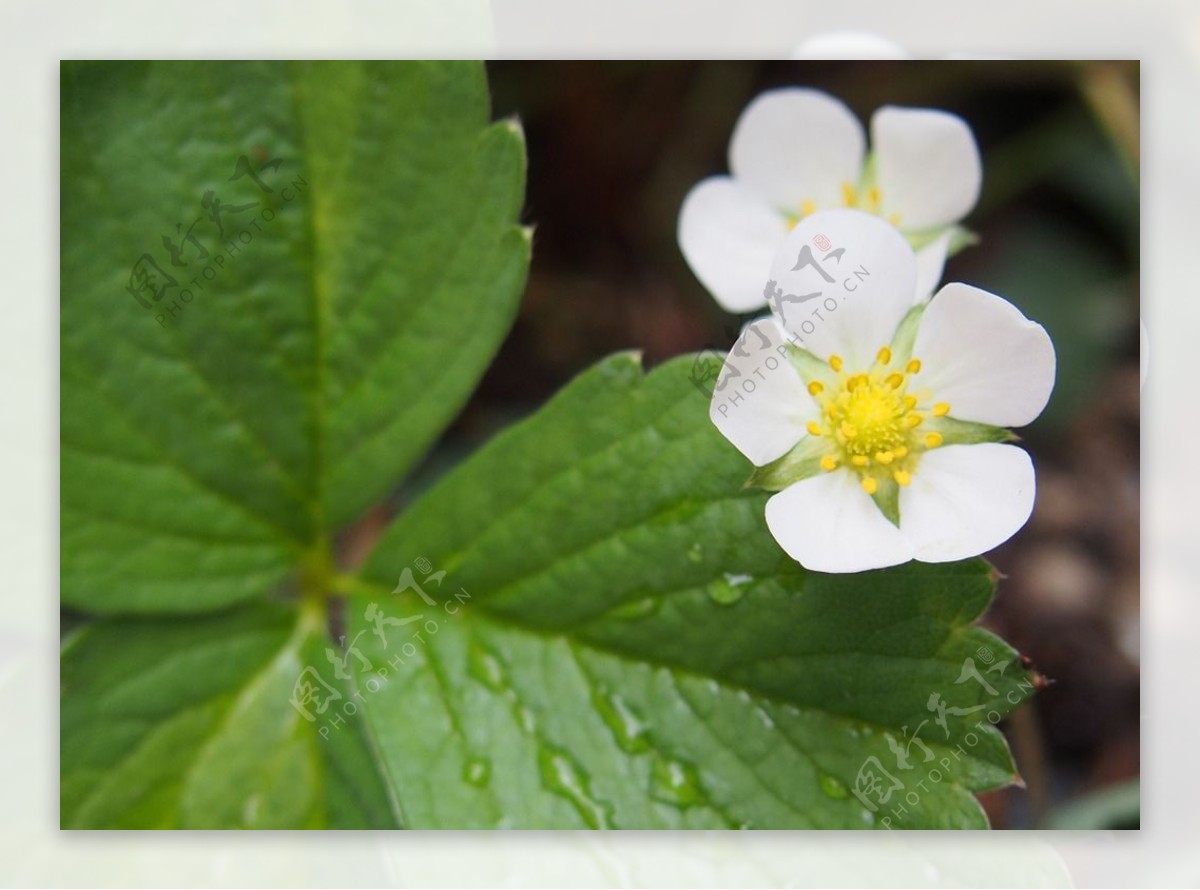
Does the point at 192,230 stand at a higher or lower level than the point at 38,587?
higher

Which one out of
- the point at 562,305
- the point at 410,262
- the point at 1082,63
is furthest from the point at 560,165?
the point at 1082,63

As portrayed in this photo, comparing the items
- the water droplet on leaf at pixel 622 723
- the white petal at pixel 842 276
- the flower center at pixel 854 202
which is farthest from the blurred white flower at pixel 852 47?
the water droplet on leaf at pixel 622 723

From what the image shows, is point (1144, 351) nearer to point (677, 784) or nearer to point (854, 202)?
point (854, 202)

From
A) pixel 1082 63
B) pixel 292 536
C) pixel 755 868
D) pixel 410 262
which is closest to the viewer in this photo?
pixel 755 868

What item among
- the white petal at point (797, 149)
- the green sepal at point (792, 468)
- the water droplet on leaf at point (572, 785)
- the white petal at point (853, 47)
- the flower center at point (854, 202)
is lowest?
the water droplet on leaf at point (572, 785)

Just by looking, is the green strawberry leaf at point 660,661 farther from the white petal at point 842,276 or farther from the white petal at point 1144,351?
the white petal at point 1144,351

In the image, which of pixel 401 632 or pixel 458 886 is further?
pixel 401 632

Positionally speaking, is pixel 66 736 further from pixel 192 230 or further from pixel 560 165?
pixel 560 165
